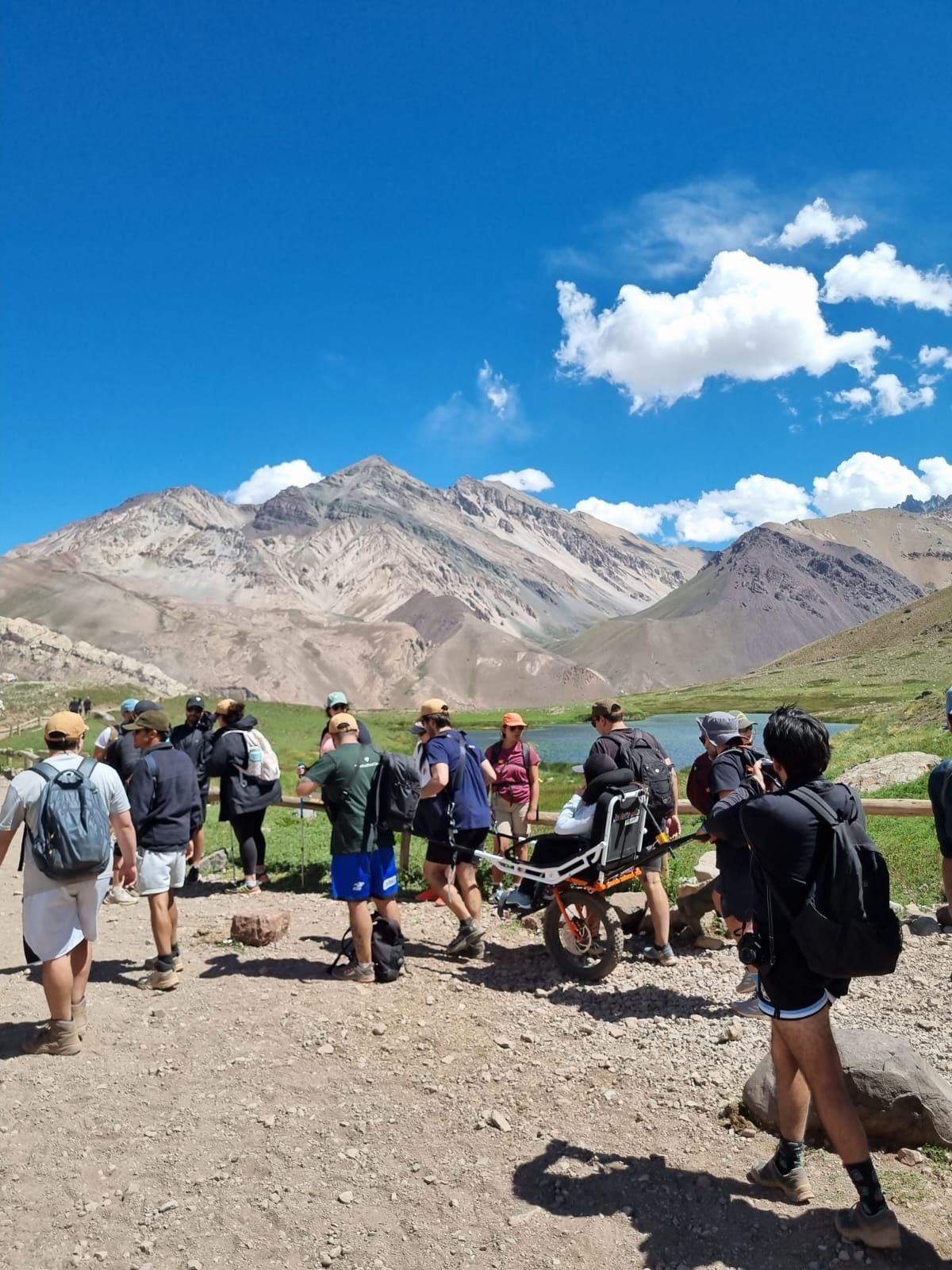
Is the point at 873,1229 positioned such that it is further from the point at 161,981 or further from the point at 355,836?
the point at 161,981

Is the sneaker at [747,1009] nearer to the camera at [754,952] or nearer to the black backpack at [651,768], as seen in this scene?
the black backpack at [651,768]

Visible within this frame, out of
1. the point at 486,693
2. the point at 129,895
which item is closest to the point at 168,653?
the point at 486,693

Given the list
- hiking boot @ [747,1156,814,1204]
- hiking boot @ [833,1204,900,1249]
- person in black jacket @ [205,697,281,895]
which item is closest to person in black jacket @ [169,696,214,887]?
person in black jacket @ [205,697,281,895]

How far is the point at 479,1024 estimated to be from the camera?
671 cm

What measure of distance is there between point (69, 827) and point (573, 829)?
4.02 metres

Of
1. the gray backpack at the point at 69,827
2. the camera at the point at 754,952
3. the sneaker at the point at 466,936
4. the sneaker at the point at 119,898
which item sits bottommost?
the sneaker at the point at 466,936

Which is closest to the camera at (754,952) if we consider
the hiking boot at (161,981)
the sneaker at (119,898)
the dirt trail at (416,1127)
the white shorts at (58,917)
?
the dirt trail at (416,1127)

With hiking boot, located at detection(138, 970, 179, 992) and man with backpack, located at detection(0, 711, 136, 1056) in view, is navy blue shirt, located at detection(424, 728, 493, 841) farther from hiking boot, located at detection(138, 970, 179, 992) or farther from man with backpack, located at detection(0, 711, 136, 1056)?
man with backpack, located at detection(0, 711, 136, 1056)

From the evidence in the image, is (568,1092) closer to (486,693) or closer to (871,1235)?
(871,1235)

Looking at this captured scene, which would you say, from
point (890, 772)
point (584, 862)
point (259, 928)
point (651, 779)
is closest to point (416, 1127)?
point (584, 862)

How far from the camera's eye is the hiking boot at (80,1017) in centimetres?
626

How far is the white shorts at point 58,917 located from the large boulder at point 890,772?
47.0 feet

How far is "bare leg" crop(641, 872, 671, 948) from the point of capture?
304 inches

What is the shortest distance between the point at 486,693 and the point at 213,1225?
172 meters
